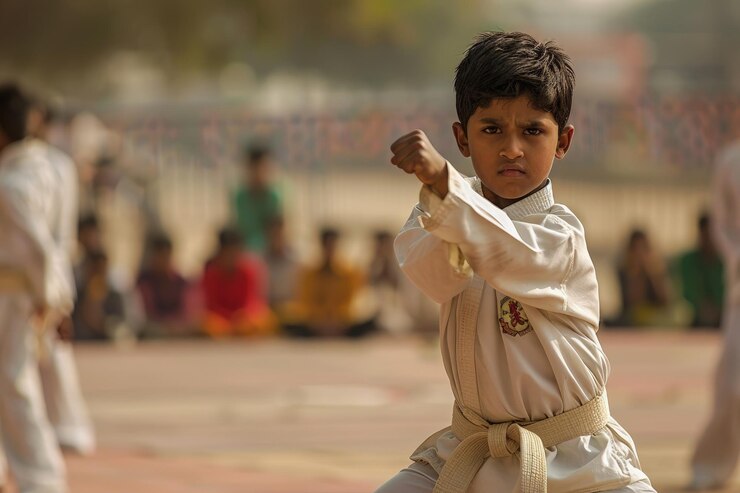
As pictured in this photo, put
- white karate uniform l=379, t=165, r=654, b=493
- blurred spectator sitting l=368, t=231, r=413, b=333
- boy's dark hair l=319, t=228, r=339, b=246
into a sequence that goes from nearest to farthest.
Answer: white karate uniform l=379, t=165, r=654, b=493 < boy's dark hair l=319, t=228, r=339, b=246 < blurred spectator sitting l=368, t=231, r=413, b=333

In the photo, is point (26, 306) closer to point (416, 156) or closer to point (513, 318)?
point (513, 318)

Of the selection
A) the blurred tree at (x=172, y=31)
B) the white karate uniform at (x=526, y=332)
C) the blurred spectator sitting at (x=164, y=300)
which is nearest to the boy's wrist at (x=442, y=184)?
the white karate uniform at (x=526, y=332)

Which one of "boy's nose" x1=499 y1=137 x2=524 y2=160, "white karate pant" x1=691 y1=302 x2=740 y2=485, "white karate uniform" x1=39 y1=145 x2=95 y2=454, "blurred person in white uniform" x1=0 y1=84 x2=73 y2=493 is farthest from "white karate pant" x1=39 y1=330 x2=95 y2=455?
"boy's nose" x1=499 y1=137 x2=524 y2=160

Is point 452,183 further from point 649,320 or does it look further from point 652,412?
point 649,320

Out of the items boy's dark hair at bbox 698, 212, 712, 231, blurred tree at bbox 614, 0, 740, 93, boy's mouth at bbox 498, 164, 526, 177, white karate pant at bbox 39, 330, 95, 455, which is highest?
boy's mouth at bbox 498, 164, 526, 177

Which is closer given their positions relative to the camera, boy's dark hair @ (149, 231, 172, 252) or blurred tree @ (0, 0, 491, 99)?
boy's dark hair @ (149, 231, 172, 252)

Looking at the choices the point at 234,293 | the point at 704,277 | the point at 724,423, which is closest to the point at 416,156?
the point at 724,423

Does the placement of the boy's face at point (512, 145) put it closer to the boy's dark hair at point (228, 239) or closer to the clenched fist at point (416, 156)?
the clenched fist at point (416, 156)

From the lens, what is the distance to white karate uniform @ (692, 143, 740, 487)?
7496mm

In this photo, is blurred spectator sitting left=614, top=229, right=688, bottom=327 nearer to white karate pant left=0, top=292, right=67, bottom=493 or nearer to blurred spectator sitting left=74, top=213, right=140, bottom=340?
blurred spectator sitting left=74, top=213, right=140, bottom=340

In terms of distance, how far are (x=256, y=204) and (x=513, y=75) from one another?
1294 cm

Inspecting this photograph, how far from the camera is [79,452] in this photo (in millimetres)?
9172

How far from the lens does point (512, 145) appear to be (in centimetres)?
387

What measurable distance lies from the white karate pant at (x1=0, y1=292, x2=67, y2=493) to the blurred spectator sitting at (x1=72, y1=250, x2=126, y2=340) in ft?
23.5
